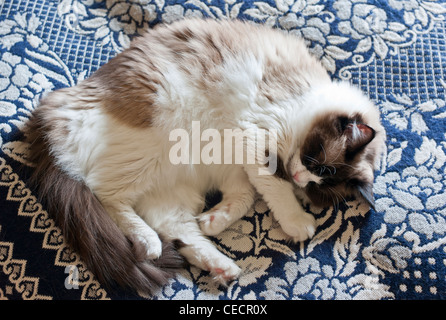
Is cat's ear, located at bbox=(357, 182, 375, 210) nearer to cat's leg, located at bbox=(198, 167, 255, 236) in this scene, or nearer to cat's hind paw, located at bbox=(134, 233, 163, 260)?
cat's leg, located at bbox=(198, 167, 255, 236)

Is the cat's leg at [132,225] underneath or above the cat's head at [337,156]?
underneath

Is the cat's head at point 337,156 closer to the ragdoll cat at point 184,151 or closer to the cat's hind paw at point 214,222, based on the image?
the ragdoll cat at point 184,151

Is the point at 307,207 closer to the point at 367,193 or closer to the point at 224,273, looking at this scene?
the point at 367,193

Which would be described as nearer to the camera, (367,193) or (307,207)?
(367,193)

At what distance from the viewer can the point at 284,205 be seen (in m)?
1.63

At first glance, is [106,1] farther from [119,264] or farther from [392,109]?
[392,109]

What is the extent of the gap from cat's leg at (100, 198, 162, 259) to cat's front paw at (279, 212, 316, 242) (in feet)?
1.61

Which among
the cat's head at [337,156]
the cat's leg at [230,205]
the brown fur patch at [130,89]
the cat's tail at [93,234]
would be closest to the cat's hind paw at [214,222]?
the cat's leg at [230,205]

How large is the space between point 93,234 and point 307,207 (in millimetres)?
853

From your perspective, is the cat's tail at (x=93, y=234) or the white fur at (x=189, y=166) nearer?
the cat's tail at (x=93, y=234)

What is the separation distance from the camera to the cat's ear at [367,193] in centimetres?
157

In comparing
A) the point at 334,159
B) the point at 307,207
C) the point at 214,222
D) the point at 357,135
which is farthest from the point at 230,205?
the point at 357,135

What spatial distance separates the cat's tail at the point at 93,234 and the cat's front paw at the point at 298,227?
427 mm

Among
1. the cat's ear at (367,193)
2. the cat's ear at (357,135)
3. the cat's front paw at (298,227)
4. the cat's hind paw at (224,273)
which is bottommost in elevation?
the cat's hind paw at (224,273)
